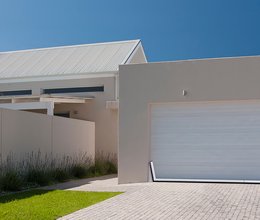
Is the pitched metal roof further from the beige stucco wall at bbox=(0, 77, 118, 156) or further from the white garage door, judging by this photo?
the white garage door

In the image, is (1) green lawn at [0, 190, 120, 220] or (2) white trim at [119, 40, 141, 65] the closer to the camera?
(1) green lawn at [0, 190, 120, 220]

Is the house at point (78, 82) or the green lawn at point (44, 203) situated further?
the house at point (78, 82)

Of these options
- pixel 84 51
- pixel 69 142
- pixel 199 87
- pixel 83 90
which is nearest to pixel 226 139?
pixel 199 87

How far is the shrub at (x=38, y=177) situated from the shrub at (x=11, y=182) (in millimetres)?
1436

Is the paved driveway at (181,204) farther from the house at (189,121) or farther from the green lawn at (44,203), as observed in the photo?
the house at (189,121)

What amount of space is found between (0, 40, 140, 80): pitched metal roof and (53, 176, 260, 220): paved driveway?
11712 millimetres

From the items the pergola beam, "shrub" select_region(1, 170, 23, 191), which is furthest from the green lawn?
the pergola beam

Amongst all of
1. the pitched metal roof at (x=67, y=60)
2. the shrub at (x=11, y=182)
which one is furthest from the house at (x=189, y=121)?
the pitched metal roof at (x=67, y=60)

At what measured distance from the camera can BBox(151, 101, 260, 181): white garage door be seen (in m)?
13.7

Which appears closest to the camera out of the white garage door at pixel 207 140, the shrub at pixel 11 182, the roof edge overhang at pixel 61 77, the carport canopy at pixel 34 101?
the shrub at pixel 11 182

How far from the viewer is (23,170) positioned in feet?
46.9

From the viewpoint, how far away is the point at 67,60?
2509 cm

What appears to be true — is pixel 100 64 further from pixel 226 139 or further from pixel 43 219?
pixel 43 219

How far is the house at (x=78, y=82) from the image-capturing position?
22.0 metres
